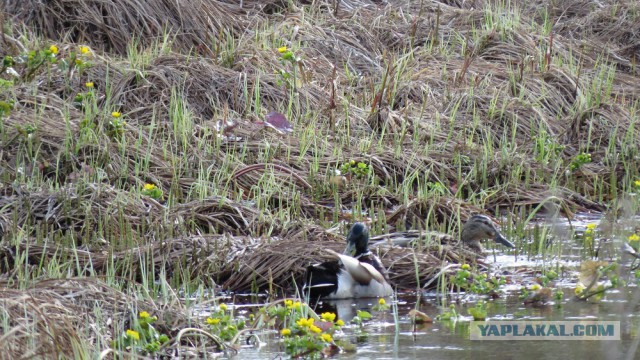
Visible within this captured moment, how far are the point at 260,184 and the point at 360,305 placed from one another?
2.18 metres

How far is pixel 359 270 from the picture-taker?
19.2ft

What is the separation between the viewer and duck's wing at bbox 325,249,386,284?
5848 millimetres

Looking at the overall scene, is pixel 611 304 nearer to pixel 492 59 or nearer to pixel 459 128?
pixel 459 128

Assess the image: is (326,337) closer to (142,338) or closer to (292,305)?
(292,305)

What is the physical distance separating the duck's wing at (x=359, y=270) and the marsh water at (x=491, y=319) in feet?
0.36

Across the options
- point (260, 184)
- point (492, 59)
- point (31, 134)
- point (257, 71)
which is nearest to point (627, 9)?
point (492, 59)

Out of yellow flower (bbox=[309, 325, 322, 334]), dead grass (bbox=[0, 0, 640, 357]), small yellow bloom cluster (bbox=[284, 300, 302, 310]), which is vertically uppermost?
dead grass (bbox=[0, 0, 640, 357])

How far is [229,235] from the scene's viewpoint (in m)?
6.66

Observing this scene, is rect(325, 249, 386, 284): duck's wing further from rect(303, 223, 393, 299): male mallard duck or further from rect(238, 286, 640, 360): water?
rect(238, 286, 640, 360): water

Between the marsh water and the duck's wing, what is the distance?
0.11 meters

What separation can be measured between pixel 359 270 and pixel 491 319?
795 millimetres

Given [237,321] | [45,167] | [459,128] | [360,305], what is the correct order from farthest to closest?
1. [459,128]
2. [45,167]
3. [360,305]
4. [237,321]

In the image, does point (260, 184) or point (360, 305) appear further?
point (260, 184)

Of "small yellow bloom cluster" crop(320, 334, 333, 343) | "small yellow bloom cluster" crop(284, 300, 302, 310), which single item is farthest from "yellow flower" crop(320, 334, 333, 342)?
"small yellow bloom cluster" crop(284, 300, 302, 310)
